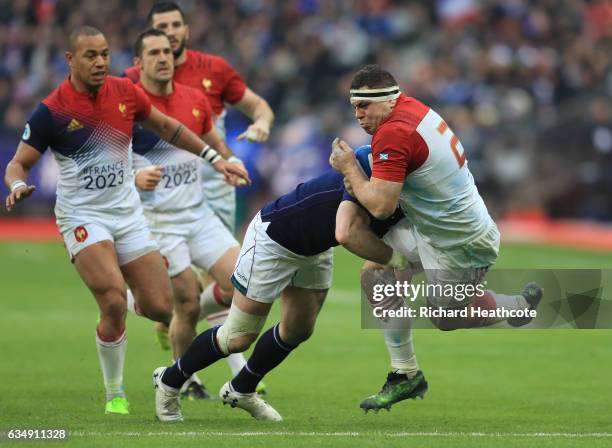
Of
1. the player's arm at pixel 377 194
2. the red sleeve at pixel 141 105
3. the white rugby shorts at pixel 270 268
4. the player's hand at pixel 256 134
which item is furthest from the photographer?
the player's hand at pixel 256 134

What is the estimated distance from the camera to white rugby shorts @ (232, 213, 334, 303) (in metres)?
8.97

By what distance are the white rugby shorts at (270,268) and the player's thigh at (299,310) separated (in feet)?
0.21

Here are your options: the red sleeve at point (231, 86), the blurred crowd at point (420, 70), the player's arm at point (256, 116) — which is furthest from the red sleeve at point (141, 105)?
the blurred crowd at point (420, 70)

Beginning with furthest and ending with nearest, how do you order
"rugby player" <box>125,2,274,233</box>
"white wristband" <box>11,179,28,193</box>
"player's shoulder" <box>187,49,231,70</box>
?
"player's shoulder" <box>187,49,231,70</box>
"rugby player" <box>125,2,274,233</box>
"white wristband" <box>11,179,28,193</box>

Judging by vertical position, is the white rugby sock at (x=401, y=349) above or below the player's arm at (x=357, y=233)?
below

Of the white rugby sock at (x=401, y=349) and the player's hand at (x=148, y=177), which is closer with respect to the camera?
the white rugby sock at (x=401, y=349)

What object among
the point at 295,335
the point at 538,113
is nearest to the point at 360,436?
the point at 295,335

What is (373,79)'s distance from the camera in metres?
8.52

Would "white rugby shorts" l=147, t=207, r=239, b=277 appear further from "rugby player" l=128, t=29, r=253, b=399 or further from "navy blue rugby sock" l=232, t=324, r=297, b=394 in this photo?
"navy blue rugby sock" l=232, t=324, r=297, b=394

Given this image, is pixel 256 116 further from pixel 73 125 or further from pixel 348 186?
pixel 348 186

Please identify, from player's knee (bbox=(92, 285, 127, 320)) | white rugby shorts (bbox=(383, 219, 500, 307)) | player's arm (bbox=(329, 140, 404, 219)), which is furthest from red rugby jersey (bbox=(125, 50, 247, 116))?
player's arm (bbox=(329, 140, 404, 219))

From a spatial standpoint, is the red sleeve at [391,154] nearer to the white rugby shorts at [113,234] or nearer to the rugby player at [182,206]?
the white rugby shorts at [113,234]

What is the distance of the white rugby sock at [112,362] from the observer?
10.0 m

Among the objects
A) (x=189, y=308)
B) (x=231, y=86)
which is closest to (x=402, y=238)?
(x=189, y=308)
